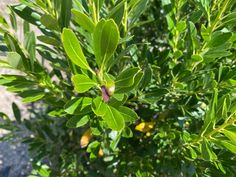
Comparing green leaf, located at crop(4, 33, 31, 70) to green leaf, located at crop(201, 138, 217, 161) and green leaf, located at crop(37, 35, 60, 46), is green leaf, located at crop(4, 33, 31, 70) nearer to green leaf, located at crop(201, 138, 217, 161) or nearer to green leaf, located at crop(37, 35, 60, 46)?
green leaf, located at crop(37, 35, 60, 46)

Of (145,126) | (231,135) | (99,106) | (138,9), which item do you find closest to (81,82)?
(99,106)

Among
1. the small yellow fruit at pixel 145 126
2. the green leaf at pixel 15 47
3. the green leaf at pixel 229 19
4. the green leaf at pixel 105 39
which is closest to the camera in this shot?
the green leaf at pixel 105 39

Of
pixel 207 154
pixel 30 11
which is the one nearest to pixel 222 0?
pixel 207 154

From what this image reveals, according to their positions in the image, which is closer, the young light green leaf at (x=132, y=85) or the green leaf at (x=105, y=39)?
the green leaf at (x=105, y=39)

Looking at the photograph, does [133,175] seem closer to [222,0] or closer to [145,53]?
[145,53]

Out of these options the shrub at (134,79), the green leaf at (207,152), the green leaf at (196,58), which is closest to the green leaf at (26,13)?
the shrub at (134,79)

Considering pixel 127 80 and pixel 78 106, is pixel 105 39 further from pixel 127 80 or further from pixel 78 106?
pixel 78 106

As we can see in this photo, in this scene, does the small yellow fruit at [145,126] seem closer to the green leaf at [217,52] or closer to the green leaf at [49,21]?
the green leaf at [217,52]
